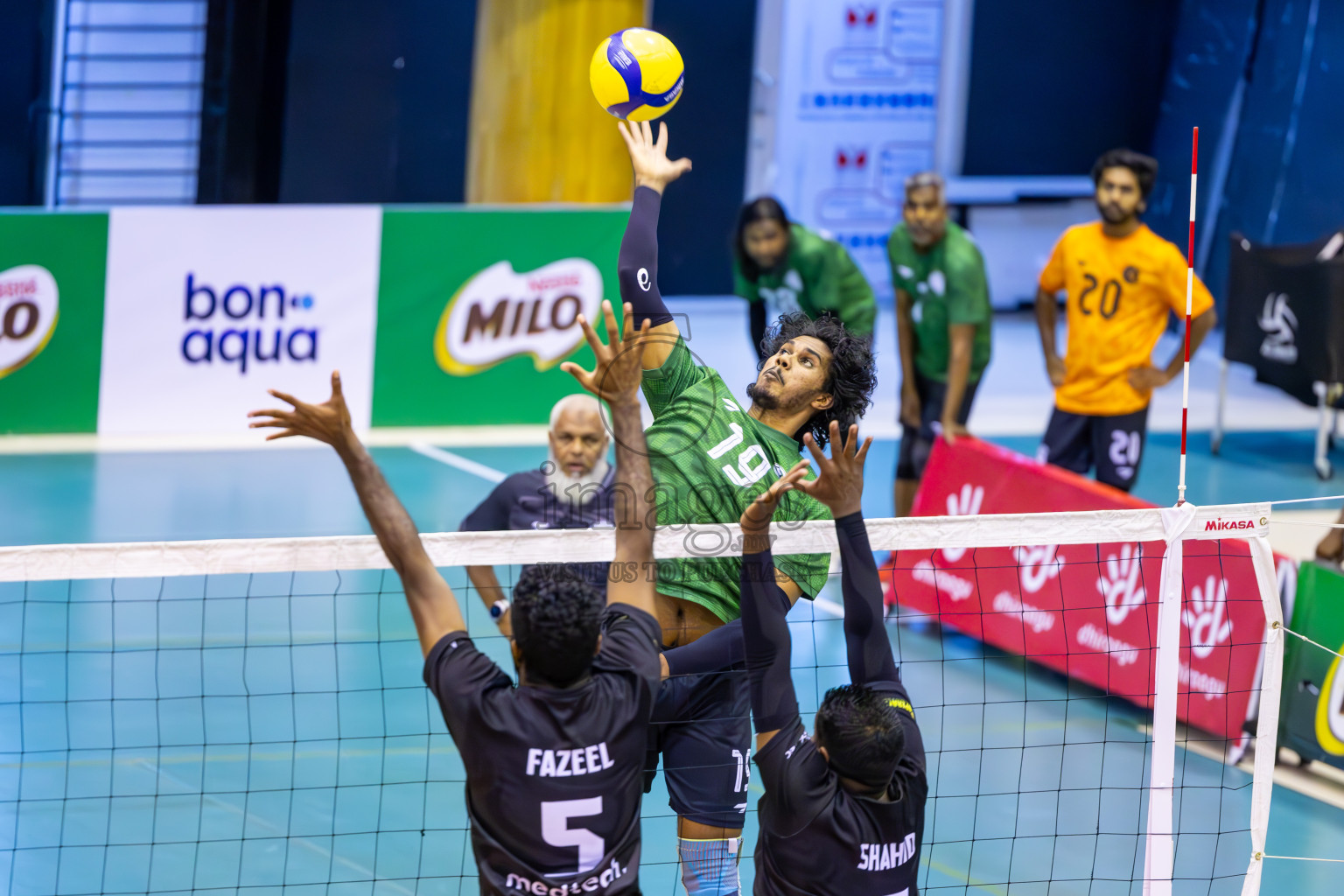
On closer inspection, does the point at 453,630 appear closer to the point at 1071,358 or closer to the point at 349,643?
the point at 349,643

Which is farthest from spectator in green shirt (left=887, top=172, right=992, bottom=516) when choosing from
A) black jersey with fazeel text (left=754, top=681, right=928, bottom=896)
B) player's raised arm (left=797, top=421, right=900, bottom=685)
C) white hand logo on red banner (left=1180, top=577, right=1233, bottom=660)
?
black jersey with fazeel text (left=754, top=681, right=928, bottom=896)

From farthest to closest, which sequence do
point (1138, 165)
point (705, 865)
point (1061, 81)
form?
point (1061, 81) < point (1138, 165) < point (705, 865)

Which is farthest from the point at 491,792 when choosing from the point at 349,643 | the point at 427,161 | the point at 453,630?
the point at 427,161

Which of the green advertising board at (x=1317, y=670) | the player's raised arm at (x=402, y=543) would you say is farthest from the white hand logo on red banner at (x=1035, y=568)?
the player's raised arm at (x=402, y=543)

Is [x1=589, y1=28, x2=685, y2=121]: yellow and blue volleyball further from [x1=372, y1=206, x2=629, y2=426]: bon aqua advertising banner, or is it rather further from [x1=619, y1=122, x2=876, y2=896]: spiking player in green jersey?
[x1=372, y1=206, x2=629, y2=426]: bon aqua advertising banner

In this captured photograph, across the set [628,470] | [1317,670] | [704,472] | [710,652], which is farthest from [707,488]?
[1317,670]

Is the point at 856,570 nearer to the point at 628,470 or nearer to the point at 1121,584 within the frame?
the point at 628,470

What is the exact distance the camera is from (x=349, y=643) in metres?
8.14

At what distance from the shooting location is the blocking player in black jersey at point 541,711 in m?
3.55

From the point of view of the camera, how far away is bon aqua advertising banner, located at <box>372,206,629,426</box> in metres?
12.5

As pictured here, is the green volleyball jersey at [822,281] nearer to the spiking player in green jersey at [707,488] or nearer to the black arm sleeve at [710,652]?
the spiking player in green jersey at [707,488]

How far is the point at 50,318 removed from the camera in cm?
1154

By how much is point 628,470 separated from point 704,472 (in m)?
0.89

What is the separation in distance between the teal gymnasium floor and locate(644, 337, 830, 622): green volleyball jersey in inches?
64.3
